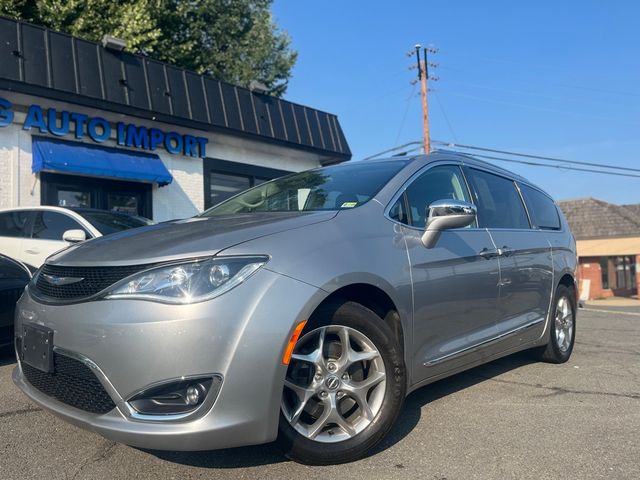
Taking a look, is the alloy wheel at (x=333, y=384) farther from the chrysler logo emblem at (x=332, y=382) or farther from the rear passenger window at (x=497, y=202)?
the rear passenger window at (x=497, y=202)

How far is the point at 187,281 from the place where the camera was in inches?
92.0

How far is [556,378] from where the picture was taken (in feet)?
14.5

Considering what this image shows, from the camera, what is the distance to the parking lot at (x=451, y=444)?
2570 mm

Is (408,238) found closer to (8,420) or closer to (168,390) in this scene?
(168,390)

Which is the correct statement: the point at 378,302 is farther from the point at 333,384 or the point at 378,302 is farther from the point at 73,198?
→ the point at 73,198

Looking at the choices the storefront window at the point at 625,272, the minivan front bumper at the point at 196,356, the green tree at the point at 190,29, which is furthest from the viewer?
the storefront window at the point at 625,272

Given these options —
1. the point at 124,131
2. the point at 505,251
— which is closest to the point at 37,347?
the point at 505,251

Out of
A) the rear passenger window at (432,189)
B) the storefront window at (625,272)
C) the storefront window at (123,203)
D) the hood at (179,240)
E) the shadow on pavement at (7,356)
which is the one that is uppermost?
the storefront window at (123,203)

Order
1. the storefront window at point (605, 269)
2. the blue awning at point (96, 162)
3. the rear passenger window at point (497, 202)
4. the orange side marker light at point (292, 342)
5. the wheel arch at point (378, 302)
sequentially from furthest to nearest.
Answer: the storefront window at point (605, 269)
the blue awning at point (96, 162)
the rear passenger window at point (497, 202)
the wheel arch at point (378, 302)
the orange side marker light at point (292, 342)

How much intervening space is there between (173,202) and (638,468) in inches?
392

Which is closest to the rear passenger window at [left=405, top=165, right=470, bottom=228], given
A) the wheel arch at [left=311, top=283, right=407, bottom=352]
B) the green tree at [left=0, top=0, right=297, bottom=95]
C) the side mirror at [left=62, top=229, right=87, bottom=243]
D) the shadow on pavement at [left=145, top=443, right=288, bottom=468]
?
the wheel arch at [left=311, top=283, right=407, bottom=352]

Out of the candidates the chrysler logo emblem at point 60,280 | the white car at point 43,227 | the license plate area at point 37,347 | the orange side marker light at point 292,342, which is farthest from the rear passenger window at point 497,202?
the white car at point 43,227

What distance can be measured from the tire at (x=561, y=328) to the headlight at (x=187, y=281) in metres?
3.33

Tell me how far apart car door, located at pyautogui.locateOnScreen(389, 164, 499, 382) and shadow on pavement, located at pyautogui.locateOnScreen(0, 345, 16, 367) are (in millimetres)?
3557
